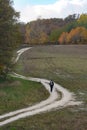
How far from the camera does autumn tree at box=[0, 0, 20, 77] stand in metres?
57.6

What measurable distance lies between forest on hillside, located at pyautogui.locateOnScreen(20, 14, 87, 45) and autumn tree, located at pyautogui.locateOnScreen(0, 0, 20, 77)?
3530 inches

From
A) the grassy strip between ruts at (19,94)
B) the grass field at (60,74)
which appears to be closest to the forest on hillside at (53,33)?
the grass field at (60,74)

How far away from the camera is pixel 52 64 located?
93625 mm

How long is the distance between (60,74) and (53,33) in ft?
310

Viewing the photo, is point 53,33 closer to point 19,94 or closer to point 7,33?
point 7,33

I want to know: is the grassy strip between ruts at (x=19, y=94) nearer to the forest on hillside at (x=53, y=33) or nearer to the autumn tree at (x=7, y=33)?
the autumn tree at (x=7, y=33)

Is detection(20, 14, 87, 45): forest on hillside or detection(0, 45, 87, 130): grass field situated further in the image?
detection(20, 14, 87, 45): forest on hillside

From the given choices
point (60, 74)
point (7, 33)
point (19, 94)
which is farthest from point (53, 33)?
point (19, 94)

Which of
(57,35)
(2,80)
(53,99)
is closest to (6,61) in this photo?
(2,80)

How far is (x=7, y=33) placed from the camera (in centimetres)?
5797

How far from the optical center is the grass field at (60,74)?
39.9 meters

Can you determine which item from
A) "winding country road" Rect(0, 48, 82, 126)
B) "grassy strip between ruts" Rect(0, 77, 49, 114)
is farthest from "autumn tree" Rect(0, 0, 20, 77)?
"winding country road" Rect(0, 48, 82, 126)

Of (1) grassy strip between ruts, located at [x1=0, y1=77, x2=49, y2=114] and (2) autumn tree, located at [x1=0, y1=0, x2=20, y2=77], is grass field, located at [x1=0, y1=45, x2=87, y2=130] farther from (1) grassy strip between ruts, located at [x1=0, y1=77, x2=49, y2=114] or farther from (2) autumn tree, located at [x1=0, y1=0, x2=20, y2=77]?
(2) autumn tree, located at [x1=0, y1=0, x2=20, y2=77]

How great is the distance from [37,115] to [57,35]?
12486 centimetres
